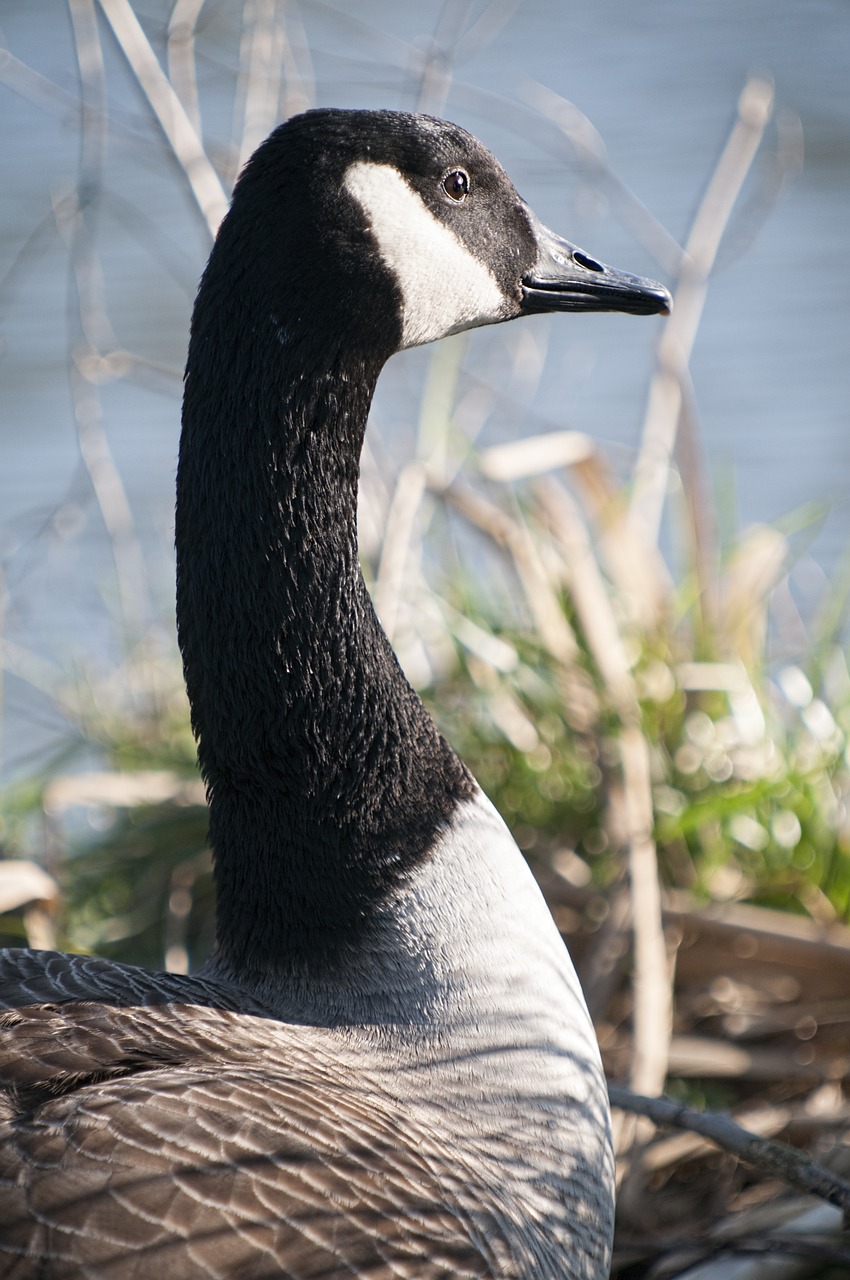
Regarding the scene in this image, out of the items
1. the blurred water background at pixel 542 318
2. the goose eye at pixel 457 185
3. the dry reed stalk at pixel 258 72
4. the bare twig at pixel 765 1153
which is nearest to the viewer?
the bare twig at pixel 765 1153

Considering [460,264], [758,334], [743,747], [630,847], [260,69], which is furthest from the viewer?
[758,334]

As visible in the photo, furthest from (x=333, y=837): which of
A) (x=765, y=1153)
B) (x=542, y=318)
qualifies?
(x=542, y=318)

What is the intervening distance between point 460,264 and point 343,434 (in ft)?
1.44

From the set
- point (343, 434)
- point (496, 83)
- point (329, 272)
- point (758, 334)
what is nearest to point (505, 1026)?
point (343, 434)

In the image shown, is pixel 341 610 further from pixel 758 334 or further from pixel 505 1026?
pixel 758 334

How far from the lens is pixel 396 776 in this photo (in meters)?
2.44

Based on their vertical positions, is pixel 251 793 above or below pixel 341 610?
below

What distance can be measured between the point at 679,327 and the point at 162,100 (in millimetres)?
1628

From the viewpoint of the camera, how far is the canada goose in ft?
6.95

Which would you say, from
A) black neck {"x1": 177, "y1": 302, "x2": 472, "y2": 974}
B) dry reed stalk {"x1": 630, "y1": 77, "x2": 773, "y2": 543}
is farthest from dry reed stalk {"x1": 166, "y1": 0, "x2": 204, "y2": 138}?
black neck {"x1": 177, "y1": 302, "x2": 472, "y2": 974}

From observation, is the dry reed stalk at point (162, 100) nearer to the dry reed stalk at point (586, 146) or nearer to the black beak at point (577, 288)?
the dry reed stalk at point (586, 146)

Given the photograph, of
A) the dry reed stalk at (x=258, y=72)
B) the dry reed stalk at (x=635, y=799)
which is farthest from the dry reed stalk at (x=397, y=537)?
the dry reed stalk at (x=258, y=72)

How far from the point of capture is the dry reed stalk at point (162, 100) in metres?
3.80

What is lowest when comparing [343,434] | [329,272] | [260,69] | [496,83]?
[343,434]
